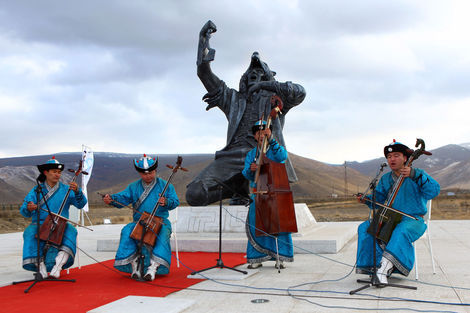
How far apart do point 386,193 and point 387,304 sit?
1.37 meters

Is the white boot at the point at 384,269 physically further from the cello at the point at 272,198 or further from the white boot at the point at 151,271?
the white boot at the point at 151,271

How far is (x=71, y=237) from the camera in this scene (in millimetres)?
4641

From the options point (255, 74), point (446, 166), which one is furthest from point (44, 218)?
point (446, 166)

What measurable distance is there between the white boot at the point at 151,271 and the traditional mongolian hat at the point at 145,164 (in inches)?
35.8

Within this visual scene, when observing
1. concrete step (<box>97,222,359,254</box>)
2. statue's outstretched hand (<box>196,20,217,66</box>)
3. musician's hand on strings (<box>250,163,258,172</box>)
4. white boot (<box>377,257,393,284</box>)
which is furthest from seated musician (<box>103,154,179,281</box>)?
statue's outstretched hand (<box>196,20,217,66</box>)

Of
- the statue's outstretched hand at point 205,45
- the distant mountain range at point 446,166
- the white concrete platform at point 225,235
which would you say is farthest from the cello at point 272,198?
the distant mountain range at point 446,166

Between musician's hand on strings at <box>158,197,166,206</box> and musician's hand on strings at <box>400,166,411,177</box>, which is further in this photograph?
musician's hand on strings at <box>158,197,166,206</box>

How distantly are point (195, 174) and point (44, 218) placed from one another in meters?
62.3

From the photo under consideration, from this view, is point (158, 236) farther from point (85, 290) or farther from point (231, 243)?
point (231, 243)

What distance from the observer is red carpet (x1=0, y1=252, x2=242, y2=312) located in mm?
3271

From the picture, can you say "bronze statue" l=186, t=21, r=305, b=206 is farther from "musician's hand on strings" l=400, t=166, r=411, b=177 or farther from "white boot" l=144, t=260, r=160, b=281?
"musician's hand on strings" l=400, t=166, r=411, b=177

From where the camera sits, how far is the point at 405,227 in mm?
3869

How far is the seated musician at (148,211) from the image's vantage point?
4.36 metres

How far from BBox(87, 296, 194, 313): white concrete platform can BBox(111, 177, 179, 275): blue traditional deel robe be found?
1.17m
